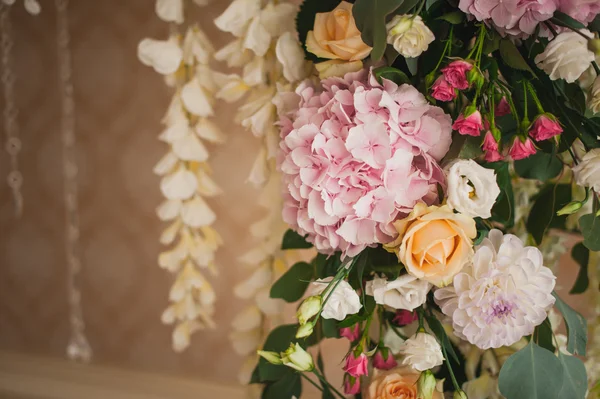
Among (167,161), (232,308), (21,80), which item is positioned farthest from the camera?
(21,80)

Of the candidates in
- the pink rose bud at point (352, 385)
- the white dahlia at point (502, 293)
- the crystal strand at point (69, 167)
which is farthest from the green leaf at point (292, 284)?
the crystal strand at point (69, 167)

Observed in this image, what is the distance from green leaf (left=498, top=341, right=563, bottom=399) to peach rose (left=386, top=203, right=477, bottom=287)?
0.14m

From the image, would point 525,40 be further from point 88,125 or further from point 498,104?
point 88,125

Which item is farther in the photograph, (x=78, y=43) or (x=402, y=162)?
(x=78, y=43)

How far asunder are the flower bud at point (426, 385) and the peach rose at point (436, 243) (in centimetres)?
12

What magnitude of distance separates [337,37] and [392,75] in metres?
0.09

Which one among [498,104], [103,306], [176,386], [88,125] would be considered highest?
[498,104]

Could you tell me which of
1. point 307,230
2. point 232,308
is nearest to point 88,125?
point 232,308

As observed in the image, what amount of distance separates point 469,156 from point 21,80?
146cm

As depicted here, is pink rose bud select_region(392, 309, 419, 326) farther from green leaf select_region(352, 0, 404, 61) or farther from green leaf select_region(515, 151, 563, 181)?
green leaf select_region(352, 0, 404, 61)

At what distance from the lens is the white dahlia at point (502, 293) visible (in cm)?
56

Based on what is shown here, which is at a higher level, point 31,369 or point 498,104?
A: point 498,104

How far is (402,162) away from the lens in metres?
0.57

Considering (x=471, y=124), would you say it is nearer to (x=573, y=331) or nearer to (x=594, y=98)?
(x=594, y=98)
